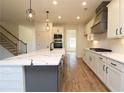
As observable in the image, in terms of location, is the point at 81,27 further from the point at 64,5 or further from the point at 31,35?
the point at 64,5

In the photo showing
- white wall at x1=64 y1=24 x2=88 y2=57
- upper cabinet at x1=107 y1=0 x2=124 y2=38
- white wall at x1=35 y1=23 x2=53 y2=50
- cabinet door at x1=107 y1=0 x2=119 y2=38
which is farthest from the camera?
white wall at x1=64 y1=24 x2=88 y2=57

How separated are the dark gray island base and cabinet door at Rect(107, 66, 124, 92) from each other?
47.8 inches

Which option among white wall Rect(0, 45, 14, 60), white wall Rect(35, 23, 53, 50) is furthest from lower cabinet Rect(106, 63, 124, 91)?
white wall Rect(35, 23, 53, 50)

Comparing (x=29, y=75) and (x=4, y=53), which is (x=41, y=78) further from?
(x=4, y=53)

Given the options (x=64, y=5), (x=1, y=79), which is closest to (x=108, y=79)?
(x=1, y=79)

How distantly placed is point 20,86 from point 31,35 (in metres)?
8.95

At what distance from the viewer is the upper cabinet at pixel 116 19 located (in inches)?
143

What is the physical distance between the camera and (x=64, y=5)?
6.18 m

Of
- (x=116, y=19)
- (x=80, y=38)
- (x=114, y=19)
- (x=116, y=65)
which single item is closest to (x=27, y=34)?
(x=80, y=38)

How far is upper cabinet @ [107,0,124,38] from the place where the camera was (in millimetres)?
3621

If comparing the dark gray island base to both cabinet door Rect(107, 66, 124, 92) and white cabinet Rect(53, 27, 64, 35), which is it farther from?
white cabinet Rect(53, 27, 64, 35)

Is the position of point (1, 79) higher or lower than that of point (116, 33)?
lower

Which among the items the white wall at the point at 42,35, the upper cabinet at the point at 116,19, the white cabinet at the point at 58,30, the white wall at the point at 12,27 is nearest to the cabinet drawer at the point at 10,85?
the upper cabinet at the point at 116,19

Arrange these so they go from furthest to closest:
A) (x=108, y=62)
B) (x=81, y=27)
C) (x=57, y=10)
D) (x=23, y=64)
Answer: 1. (x=81, y=27)
2. (x=57, y=10)
3. (x=108, y=62)
4. (x=23, y=64)
